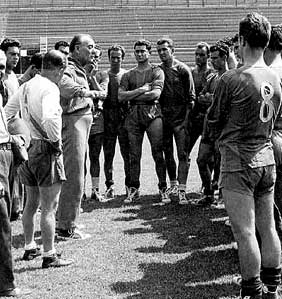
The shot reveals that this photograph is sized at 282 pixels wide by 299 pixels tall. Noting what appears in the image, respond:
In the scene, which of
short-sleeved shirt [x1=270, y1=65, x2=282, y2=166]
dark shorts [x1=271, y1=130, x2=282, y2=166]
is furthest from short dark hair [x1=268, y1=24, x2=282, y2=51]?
dark shorts [x1=271, y1=130, x2=282, y2=166]

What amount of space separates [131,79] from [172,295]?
4.48 metres

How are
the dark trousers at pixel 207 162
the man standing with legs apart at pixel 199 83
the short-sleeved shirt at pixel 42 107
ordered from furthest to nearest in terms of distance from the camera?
the man standing with legs apart at pixel 199 83 < the dark trousers at pixel 207 162 < the short-sleeved shirt at pixel 42 107

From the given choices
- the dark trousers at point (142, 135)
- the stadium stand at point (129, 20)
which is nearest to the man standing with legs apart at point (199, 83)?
the dark trousers at point (142, 135)

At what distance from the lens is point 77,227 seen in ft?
22.4

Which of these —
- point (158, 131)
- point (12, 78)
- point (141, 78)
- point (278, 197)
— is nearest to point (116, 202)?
point (158, 131)

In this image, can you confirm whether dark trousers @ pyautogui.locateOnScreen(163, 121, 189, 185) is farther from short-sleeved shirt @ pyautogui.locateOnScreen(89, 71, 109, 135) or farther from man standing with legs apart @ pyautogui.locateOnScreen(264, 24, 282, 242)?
man standing with legs apart @ pyautogui.locateOnScreen(264, 24, 282, 242)

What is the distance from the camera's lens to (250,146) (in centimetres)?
427

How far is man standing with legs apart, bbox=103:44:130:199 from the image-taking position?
906 cm

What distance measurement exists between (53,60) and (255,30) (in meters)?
2.07

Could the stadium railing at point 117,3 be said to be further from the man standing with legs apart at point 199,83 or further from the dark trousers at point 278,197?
the dark trousers at point 278,197

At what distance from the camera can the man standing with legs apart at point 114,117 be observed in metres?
9.06

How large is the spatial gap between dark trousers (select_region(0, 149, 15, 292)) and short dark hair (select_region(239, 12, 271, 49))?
81.5 inches

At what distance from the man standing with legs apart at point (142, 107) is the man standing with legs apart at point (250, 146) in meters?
4.09

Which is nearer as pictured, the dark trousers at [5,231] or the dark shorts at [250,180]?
the dark shorts at [250,180]
